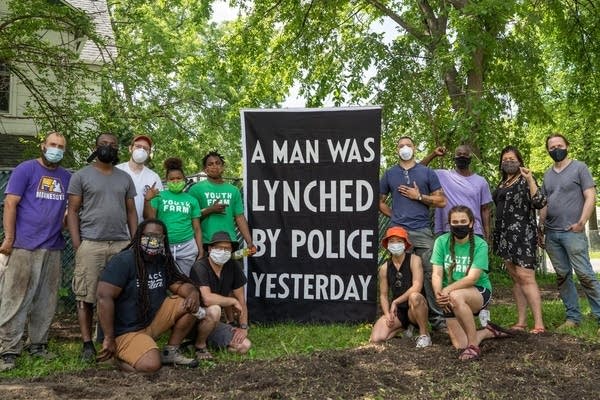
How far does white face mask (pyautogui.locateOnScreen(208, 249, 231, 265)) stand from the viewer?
5.60m

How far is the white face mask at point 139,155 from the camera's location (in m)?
5.86

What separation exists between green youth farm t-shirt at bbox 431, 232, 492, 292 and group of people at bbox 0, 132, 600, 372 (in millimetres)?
10

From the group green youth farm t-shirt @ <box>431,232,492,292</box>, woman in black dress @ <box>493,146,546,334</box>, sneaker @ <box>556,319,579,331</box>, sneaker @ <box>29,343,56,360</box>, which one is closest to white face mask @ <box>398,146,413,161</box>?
woman in black dress @ <box>493,146,546,334</box>

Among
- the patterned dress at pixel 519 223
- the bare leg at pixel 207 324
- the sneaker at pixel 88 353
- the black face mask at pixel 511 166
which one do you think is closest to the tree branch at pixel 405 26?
the black face mask at pixel 511 166

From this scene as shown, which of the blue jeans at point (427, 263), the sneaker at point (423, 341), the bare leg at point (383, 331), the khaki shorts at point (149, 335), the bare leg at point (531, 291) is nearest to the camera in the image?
the khaki shorts at point (149, 335)

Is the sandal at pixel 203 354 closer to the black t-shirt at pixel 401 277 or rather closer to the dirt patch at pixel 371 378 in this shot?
the dirt patch at pixel 371 378

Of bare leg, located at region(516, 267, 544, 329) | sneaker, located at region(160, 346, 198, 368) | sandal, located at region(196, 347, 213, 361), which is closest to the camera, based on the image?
sneaker, located at region(160, 346, 198, 368)

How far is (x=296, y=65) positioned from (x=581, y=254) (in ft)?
27.5

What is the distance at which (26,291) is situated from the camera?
5.38m

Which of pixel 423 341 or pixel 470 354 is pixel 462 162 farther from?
pixel 470 354

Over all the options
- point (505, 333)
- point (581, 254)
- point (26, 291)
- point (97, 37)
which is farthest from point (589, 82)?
point (26, 291)

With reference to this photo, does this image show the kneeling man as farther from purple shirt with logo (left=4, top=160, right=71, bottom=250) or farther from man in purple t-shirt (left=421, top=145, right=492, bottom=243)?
man in purple t-shirt (left=421, top=145, right=492, bottom=243)

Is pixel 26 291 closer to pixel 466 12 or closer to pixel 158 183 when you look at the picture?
pixel 158 183

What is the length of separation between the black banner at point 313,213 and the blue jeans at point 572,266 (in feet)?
5.85
